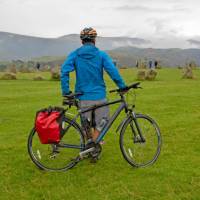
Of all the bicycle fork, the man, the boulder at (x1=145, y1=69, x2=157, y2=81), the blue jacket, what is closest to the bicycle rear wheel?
the man

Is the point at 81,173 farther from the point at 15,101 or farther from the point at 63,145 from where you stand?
the point at 15,101

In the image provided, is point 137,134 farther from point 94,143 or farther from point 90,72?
point 90,72

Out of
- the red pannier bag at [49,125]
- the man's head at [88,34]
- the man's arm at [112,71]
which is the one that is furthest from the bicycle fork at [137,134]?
the man's head at [88,34]

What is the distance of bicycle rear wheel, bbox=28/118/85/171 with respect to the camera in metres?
8.38

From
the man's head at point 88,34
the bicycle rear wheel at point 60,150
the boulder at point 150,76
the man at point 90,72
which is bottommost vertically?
the boulder at point 150,76

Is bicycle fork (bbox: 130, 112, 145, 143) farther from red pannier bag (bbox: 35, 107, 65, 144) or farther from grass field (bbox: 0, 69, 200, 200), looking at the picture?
red pannier bag (bbox: 35, 107, 65, 144)

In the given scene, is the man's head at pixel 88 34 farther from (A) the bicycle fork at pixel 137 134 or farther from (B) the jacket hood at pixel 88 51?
(A) the bicycle fork at pixel 137 134

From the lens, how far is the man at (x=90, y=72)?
864 cm

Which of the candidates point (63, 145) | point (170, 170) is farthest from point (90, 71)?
point (170, 170)

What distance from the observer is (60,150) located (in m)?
8.53

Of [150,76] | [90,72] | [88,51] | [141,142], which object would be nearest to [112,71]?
[90,72]

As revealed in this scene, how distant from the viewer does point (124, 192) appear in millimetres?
7324

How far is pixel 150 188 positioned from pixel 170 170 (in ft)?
3.77

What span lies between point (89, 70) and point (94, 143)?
1482 mm
